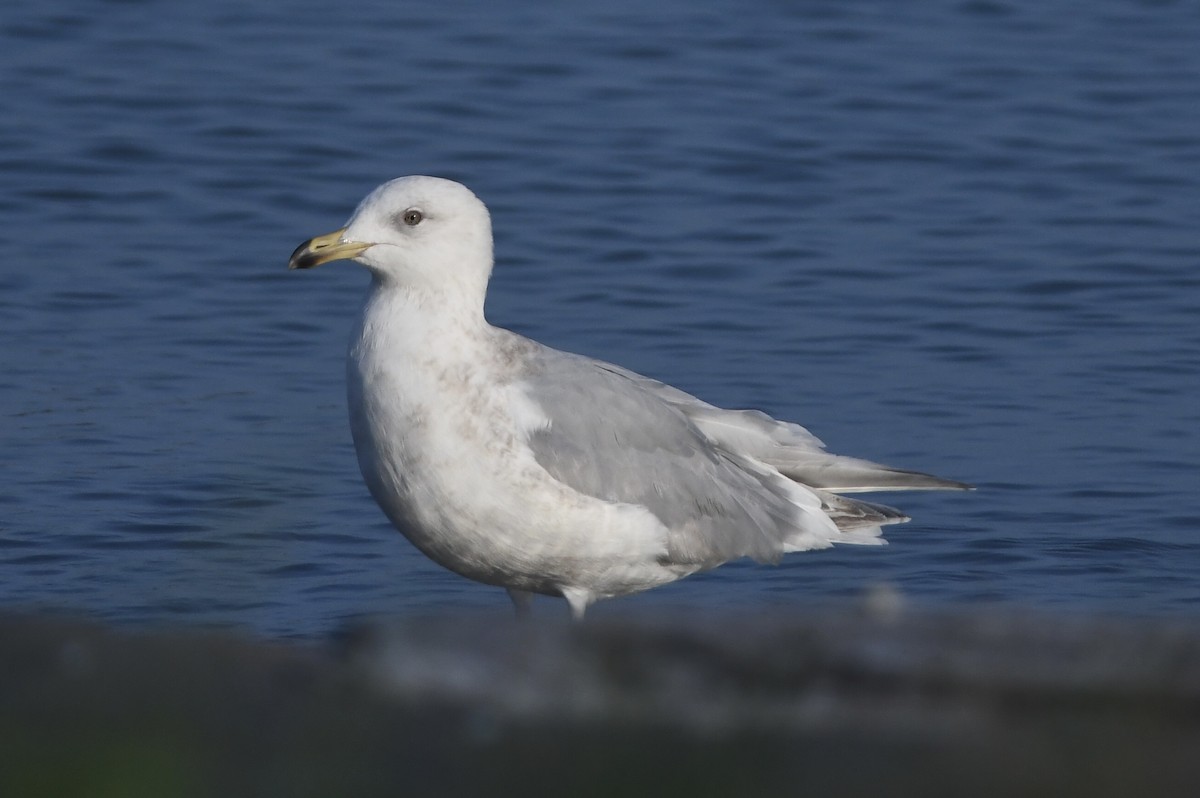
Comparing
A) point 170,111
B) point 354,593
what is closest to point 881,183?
point 170,111

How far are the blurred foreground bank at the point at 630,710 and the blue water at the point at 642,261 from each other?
541mm

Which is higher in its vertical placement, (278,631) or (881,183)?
(881,183)

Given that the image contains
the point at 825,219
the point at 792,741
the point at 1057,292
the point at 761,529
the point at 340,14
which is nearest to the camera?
the point at 792,741

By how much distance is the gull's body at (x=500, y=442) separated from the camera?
18.5 feet

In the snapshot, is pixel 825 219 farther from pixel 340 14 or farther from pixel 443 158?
pixel 340 14

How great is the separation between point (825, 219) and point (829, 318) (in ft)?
5.68

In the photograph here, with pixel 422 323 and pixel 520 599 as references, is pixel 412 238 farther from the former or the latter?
pixel 520 599

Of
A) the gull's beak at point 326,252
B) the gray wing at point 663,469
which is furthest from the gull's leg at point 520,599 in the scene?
the gull's beak at point 326,252

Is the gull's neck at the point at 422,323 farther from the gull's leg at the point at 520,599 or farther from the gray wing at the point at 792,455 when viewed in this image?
the gray wing at the point at 792,455

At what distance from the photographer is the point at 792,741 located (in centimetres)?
277

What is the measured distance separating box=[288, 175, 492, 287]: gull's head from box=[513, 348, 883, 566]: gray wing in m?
0.39

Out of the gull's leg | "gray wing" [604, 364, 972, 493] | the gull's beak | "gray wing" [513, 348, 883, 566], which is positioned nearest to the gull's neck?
the gull's beak

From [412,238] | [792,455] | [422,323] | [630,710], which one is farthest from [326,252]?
[630,710]

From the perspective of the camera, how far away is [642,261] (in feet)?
37.8
